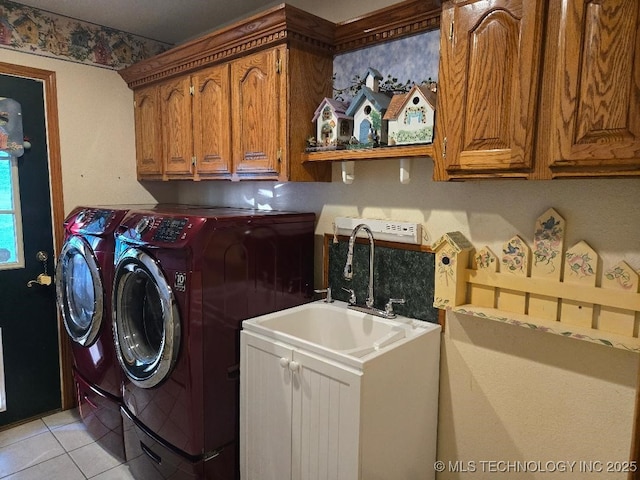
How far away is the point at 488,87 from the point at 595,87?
0.30m

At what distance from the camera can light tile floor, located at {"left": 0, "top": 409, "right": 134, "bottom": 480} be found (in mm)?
2180

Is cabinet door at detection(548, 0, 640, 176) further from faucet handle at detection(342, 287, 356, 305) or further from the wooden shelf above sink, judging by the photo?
faucet handle at detection(342, 287, 356, 305)

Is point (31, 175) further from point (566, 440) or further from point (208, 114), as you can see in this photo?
point (566, 440)

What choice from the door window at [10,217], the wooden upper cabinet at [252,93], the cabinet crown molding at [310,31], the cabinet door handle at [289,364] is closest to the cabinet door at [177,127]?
the wooden upper cabinet at [252,93]

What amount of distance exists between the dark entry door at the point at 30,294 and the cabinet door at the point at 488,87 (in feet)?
7.90

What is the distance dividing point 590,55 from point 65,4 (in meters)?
2.67

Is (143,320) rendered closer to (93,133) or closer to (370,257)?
(370,257)

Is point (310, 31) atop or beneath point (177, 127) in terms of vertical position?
atop

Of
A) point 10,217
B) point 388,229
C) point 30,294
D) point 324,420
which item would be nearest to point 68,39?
point 10,217

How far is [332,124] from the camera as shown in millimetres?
1877

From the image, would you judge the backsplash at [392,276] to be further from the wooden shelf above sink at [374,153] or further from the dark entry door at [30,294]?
the dark entry door at [30,294]

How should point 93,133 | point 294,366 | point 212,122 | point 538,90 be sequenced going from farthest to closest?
point 93,133, point 212,122, point 294,366, point 538,90

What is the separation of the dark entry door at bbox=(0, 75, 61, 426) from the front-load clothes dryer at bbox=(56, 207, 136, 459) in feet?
0.72

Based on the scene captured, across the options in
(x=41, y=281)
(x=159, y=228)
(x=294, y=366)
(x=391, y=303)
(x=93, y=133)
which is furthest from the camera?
(x=93, y=133)
